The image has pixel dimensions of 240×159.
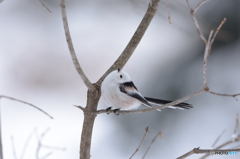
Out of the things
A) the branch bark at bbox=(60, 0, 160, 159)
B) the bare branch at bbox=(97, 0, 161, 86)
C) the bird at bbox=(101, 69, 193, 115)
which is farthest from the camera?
the bare branch at bbox=(97, 0, 161, 86)

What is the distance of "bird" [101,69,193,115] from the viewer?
1959 millimetres

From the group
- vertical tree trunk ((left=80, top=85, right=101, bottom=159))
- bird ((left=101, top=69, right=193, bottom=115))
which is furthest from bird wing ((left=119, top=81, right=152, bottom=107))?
vertical tree trunk ((left=80, top=85, right=101, bottom=159))

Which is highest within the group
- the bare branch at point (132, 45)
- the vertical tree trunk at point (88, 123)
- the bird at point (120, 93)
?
the bare branch at point (132, 45)

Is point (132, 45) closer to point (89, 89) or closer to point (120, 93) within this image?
point (120, 93)

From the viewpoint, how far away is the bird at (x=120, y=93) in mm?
1959

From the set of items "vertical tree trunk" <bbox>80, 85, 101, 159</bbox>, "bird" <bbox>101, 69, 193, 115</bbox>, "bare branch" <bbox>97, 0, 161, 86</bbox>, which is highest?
"bare branch" <bbox>97, 0, 161, 86</bbox>

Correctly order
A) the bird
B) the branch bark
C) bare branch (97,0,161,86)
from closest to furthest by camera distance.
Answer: the branch bark < the bird < bare branch (97,0,161,86)

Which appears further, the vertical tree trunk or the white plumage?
the white plumage

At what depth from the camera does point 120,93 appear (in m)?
2.05

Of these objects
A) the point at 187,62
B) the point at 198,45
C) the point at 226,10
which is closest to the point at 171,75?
the point at 187,62

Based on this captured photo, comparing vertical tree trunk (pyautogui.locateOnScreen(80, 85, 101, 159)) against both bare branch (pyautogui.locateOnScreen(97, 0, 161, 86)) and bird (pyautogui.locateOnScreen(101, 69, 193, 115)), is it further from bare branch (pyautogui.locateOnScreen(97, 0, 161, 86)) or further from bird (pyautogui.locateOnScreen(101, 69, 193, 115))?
bare branch (pyautogui.locateOnScreen(97, 0, 161, 86))

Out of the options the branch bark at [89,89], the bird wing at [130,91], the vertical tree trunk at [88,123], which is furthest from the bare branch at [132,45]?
the vertical tree trunk at [88,123]

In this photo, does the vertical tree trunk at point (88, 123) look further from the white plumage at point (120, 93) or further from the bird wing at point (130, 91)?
the bird wing at point (130, 91)

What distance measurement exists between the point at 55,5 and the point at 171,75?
2357 millimetres
